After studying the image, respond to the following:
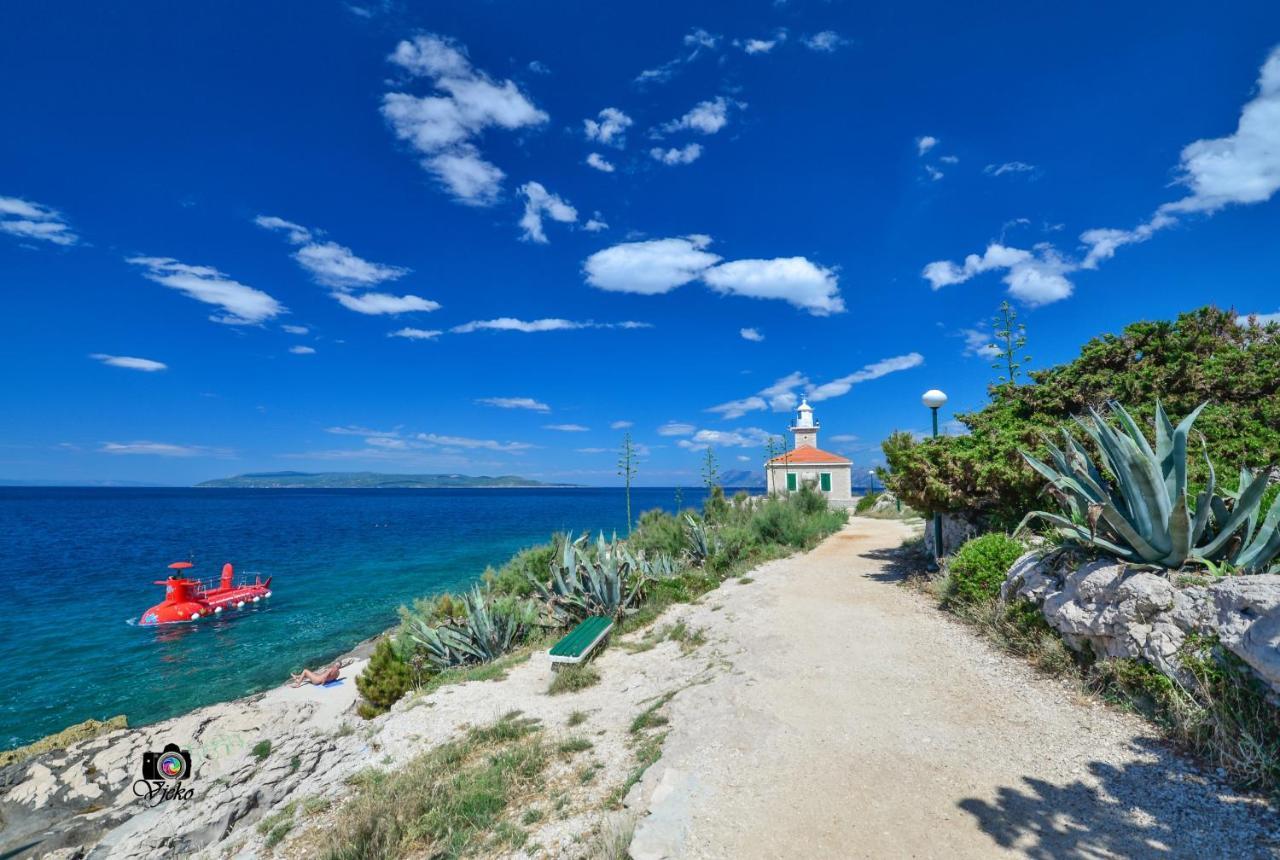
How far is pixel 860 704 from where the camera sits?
202 inches

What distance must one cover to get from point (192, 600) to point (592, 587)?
17.3 metres

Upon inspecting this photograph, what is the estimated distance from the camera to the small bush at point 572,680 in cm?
701

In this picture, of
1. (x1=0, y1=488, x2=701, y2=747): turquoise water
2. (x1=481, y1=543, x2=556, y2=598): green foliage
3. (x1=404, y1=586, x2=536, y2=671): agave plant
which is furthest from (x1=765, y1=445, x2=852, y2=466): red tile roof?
(x1=404, y1=586, x2=536, y2=671): agave plant

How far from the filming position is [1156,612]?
443 centimetres

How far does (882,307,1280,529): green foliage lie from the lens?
8.05m

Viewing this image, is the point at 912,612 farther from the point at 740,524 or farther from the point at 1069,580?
the point at 740,524

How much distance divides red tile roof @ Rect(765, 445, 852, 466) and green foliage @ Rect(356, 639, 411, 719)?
2783 cm

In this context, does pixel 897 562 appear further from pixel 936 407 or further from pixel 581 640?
pixel 581 640

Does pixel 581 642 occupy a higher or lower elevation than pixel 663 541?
lower

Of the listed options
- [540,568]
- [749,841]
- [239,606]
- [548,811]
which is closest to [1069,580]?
[749,841]

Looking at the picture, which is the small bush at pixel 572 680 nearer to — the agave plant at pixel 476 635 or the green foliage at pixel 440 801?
the green foliage at pixel 440 801

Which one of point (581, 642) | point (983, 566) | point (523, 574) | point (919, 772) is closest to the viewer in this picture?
point (919, 772)

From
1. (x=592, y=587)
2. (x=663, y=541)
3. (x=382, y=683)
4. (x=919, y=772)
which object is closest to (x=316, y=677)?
(x=382, y=683)

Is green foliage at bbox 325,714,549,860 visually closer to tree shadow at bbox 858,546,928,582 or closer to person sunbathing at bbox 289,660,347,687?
tree shadow at bbox 858,546,928,582
